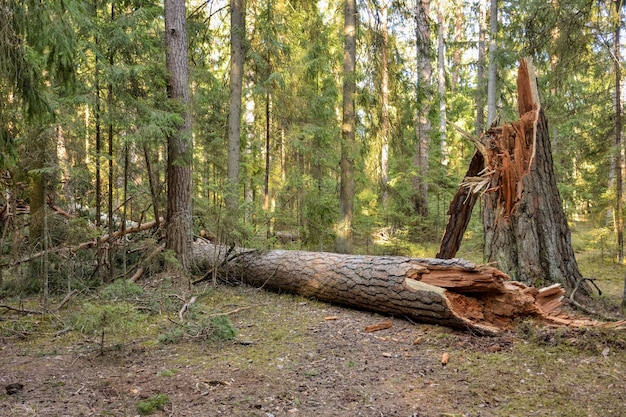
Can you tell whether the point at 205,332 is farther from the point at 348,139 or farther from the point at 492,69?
the point at 492,69

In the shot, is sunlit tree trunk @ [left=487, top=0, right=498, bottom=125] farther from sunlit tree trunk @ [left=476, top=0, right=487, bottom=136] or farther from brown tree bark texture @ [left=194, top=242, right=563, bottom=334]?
brown tree bark texture @ [left=194, top=242, right=563, bottom=334]

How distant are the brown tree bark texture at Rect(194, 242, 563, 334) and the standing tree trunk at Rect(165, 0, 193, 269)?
8.24 feet

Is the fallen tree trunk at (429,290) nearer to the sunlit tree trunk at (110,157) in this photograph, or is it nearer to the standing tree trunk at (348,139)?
the sunlit tree trunk at (110,157)

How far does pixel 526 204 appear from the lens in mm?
6617

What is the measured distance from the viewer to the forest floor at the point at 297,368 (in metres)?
3.38

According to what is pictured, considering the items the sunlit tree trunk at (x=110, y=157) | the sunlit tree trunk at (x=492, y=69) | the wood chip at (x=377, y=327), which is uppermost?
the sunlit tree trunk at (x=492, y=69)

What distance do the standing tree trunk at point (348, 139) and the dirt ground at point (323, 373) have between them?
540cm

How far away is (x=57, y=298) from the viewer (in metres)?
7.13

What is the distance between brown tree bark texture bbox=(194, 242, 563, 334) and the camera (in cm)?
523

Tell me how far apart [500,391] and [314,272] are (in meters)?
3.80

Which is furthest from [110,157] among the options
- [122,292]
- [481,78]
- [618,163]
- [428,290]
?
[481,78]

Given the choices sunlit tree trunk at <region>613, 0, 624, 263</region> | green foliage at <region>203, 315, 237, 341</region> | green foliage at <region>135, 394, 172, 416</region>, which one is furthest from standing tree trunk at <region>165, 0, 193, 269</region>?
sunlit tree trunk at <region>613, 0, 624, 263</region>

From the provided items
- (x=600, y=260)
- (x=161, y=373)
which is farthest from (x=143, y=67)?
(x=600, y=260)

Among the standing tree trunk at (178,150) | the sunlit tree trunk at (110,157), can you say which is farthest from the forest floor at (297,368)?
the standing tree trunk at (178,150)
